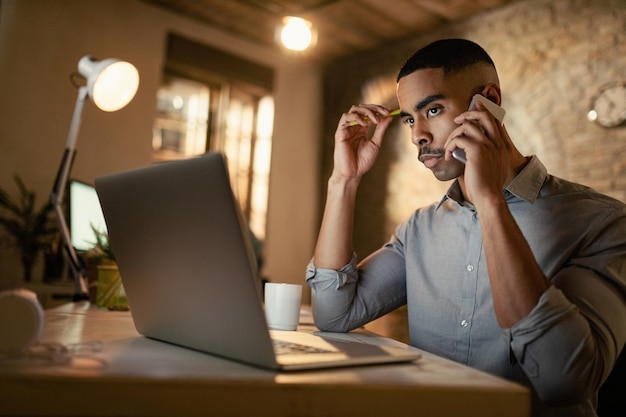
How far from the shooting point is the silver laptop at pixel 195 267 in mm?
604

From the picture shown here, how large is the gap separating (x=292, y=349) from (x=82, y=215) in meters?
1.87

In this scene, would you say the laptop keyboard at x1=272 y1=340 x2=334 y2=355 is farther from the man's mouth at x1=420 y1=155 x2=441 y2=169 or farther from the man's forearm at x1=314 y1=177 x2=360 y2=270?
the man's mouth at x1=420 y1=155 x2=441 y2=169

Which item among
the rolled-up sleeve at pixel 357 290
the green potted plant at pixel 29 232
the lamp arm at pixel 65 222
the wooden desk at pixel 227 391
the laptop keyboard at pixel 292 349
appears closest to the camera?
the wooden desk at pixel 227 391

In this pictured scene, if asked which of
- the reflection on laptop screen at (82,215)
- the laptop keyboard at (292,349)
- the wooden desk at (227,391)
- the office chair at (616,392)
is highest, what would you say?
the reflection on laptop screen at (82,215)

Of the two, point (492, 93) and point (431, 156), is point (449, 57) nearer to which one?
point (492, 93)

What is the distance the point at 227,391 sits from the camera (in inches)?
19.9

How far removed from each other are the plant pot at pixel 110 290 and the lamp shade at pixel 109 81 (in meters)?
0.72

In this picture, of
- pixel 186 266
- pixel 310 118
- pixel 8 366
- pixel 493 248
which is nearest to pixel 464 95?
pixel 493 248

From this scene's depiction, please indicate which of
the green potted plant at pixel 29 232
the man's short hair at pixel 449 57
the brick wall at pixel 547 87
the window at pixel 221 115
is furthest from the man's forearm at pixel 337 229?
the window at pixel 221 115

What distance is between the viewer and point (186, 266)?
70 centimetres

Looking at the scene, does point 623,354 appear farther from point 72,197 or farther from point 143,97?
point 143,97

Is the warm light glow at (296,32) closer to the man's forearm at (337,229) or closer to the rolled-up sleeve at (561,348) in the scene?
the man's forearm at (337,229)

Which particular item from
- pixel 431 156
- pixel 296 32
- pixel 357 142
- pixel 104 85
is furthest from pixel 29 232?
pixel 431 156

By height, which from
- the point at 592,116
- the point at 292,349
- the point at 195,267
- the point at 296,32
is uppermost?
the point at 296,32
